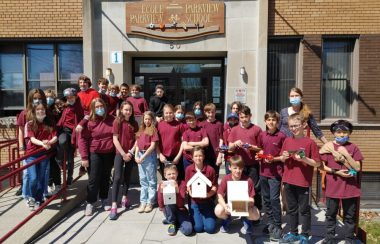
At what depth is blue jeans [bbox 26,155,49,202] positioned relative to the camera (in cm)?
489

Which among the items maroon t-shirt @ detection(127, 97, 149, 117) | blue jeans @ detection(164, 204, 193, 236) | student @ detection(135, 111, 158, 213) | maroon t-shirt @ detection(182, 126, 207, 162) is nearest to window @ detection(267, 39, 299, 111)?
maroon t-shirt @ detection(127, 97, 149, 117)

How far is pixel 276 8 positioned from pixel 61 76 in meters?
6.07

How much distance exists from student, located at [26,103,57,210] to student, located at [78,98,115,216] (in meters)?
0.47

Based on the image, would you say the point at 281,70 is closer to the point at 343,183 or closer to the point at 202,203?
the point at 343,183

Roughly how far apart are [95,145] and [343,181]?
349 centimetres

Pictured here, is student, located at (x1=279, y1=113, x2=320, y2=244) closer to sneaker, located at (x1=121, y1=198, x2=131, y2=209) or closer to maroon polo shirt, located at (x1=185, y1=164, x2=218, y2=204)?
maroon polo shirt, located at (x1=185, y1=164, x2=218, y2=204)

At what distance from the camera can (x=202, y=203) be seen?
4.62m

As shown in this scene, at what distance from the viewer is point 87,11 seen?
8.65m

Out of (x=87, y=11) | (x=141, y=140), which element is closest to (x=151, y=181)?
(x=141, y=140)

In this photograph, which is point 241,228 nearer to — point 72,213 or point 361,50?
point 72,213

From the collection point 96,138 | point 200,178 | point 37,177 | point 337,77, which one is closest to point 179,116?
point 200,178

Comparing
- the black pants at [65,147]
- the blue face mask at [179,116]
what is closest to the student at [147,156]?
the blue face mask at [179,116]

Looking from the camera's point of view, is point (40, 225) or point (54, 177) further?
point (54, 177)

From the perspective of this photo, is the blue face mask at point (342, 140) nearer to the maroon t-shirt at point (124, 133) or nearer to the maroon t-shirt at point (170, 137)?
the maroon t-shirt at point (170, 137)
